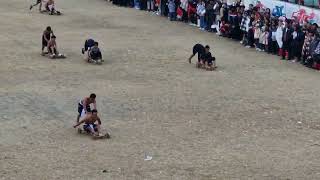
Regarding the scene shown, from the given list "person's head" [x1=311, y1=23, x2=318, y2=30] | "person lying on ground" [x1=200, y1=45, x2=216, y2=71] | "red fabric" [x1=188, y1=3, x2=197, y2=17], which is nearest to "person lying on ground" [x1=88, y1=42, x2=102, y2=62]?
"person lying on ground" [x1=200, y1=45, x2=216, y2=71]

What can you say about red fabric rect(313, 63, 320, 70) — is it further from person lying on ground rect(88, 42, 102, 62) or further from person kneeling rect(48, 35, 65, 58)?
person kneeling rect(48, 35, 65, 58)

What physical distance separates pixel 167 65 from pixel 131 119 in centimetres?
722

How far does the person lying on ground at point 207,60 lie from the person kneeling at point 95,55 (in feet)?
12.1

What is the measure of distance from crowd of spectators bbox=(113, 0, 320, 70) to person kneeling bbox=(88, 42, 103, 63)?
731 centimetres

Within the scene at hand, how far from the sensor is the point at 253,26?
29.5 metres

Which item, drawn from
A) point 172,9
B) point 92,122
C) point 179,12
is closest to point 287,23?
point 179,12

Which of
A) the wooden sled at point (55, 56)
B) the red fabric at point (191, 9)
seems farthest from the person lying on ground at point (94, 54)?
the red fabric at point (191, 9)

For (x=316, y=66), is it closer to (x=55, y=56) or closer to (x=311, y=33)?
(x=311, y=33)

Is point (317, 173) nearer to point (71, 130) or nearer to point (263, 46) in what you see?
point (71, 130)

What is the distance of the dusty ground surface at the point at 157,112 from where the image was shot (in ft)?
49.6

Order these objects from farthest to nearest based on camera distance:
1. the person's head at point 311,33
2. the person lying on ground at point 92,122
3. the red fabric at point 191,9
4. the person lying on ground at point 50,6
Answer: the person lying on ground at point 50,6 < the red fabric at point 191,9 < the person's head at point 311,33 < the person lying on ground at point 92,122

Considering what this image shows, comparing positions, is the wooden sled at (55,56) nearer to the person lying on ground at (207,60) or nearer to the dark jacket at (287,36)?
the person lying on ground at (207,60)

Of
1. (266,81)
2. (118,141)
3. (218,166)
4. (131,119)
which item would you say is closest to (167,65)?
(266,81)

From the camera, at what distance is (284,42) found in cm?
2766
